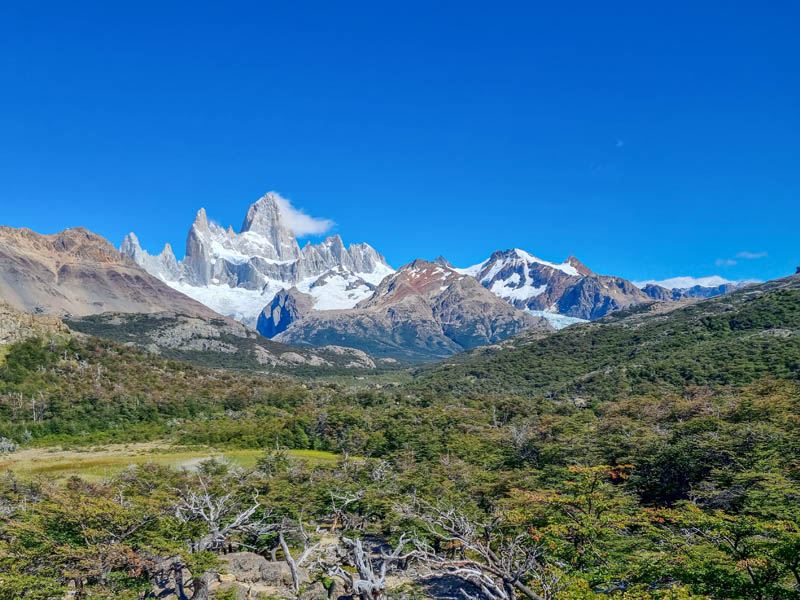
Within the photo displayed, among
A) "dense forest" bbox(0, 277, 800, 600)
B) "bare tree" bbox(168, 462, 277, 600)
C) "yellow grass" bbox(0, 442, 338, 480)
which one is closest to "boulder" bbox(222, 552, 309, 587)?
"dense forest" bbox(0, 277, 800, 600)

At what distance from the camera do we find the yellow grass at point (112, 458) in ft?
229

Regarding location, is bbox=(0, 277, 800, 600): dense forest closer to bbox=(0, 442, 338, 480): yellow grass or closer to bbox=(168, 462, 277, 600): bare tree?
bbox=(168, 462, 277, 600): bare tree

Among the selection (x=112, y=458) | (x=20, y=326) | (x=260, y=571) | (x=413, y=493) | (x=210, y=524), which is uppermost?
(x=20, y=326)

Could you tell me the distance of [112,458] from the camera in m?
81.2

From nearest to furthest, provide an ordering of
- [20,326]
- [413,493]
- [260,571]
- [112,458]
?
1. [260,571]
2. [413,493]
3. [112,458]
4. [20,326]

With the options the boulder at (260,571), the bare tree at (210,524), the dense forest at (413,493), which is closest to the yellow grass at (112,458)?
the dense forest at (413,493)

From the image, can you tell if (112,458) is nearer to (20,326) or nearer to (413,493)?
(413,493)

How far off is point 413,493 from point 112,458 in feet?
192

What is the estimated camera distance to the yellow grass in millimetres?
69938

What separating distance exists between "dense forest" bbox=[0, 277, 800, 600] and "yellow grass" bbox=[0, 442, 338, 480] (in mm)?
5896

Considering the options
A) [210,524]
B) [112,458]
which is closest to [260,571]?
[210,524]

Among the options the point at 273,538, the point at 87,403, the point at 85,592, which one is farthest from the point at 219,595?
the point at 87,403

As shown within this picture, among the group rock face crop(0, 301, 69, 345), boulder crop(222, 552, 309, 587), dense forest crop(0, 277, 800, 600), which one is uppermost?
rock face crop(0, 301, 69, 345)

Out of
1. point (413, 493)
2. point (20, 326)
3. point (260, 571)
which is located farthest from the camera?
point (20, 326)
